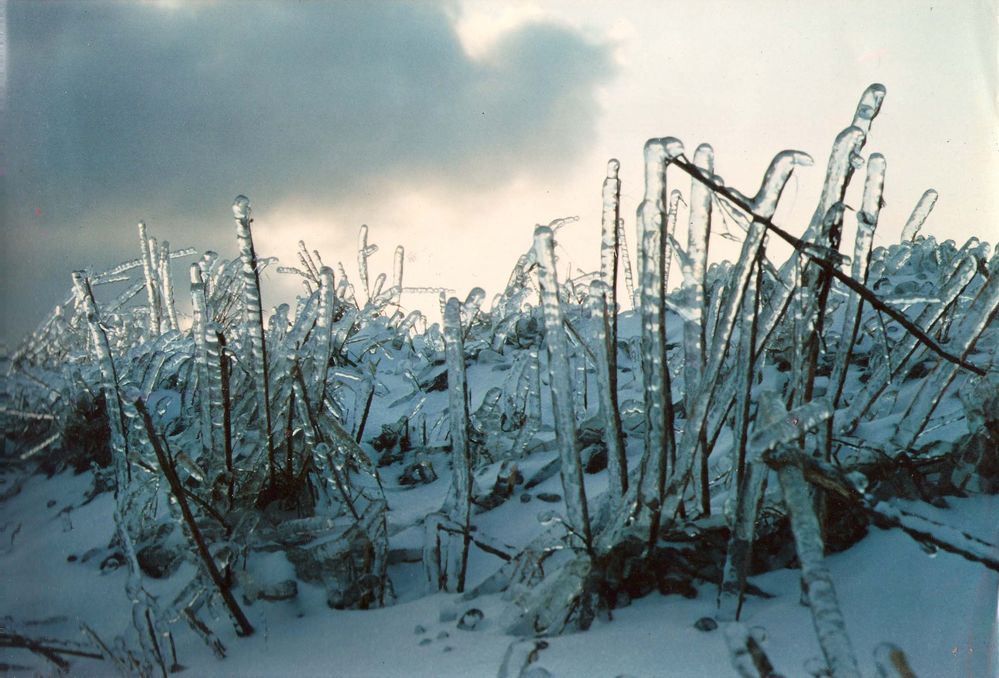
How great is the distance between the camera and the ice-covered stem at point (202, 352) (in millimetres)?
1281

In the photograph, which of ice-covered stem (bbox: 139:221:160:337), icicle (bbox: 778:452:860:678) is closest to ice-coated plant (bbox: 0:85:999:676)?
icicle (bbox: 778:452:860:678)

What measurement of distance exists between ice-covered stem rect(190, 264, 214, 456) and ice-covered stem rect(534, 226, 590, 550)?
0.71m

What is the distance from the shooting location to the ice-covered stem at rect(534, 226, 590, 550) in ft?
2.98

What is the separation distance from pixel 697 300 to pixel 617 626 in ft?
1.52

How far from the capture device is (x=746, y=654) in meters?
0.72

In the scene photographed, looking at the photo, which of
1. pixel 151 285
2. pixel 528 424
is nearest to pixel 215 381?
pixel 528 424

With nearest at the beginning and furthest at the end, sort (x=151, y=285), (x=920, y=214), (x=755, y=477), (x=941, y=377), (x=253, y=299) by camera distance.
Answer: (x=755, y=477) < (x=941, y=377) < (x=253, y=299) < (x=920, y=214) < (x=151, y=285)

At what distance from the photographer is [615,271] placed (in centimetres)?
112

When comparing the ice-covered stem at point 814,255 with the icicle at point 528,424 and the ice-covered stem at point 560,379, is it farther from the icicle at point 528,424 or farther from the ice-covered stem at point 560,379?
the icicle at point 528,424

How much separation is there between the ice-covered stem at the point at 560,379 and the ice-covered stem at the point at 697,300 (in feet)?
0.66

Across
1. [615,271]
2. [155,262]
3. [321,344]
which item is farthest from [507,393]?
[155,262]

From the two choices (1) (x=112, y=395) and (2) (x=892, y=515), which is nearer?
(2) (x=892, y=515)

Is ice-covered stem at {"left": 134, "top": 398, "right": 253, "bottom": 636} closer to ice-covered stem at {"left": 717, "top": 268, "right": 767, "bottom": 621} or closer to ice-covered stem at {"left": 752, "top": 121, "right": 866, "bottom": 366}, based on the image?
ice-covered stem at {"left": 717, "top": 268, "right": 767, "bottom": 621}

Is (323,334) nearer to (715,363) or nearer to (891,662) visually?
(715,363)
